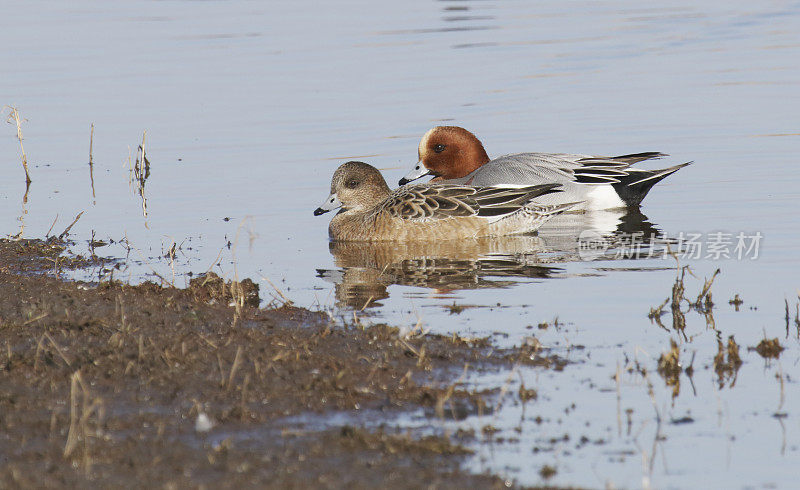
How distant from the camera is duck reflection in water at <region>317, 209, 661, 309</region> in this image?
7848mm

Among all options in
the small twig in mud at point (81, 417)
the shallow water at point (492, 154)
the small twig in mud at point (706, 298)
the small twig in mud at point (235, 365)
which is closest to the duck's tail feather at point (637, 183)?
the shallow water at point (492, 154)

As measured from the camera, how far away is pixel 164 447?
168 inches

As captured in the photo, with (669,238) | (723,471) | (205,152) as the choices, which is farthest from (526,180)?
(723,471)

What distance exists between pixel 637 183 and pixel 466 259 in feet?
8.92

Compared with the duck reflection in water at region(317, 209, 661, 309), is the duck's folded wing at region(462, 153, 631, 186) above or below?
above

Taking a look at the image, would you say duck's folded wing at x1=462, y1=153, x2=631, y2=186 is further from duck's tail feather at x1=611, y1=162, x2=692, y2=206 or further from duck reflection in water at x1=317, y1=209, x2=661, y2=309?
duck reflection in water at x1=317, y1=209, x2=661, y2=309

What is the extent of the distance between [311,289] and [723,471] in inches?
158

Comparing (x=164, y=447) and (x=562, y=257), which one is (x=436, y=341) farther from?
(x=562, y=257)

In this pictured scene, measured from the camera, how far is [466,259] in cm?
881

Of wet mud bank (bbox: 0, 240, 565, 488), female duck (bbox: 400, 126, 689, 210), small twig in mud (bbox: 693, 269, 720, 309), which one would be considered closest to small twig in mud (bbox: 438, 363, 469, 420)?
wet mud bank (bbox: 0, 240, 565, 488)

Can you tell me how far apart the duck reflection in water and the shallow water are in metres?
0.04

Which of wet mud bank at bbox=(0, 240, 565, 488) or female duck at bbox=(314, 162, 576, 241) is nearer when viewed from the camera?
wet mud bank at bbox=(0, 240, 565, 488)

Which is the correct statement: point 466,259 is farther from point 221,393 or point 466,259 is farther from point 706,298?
point 221,393

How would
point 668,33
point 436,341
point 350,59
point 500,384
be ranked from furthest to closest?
1. point 668,33
2. point 350,59
3. point 436,341
4. point 500,384
